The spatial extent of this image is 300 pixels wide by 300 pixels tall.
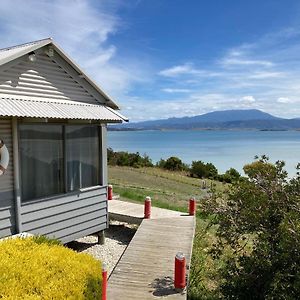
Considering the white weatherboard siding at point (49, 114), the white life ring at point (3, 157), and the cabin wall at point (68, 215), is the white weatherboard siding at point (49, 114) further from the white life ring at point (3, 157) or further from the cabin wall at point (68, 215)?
the white life ring at point (3, 157)

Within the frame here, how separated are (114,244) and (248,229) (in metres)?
5.63

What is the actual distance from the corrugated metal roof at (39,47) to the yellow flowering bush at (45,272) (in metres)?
3.93

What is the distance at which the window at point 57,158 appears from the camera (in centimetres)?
819

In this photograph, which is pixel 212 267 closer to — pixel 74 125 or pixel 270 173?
pixel 270 173

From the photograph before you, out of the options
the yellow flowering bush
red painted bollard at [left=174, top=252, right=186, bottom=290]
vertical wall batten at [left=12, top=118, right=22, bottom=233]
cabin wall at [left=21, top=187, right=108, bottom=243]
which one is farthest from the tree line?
the yellow flowering bush

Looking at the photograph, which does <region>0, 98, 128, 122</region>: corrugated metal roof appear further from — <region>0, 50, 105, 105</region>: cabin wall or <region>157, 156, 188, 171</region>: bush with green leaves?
<region>157, 156, 188, 171</region>: bush with green leaves

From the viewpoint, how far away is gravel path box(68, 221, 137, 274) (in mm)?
10117

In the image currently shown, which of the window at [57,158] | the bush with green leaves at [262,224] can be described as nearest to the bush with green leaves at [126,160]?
the window at [57,158]

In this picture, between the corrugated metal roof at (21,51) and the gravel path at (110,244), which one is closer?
the corrugated metal roof at (21,51)

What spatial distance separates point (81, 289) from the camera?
5.10 m

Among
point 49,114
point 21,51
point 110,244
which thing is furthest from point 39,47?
point 110,244

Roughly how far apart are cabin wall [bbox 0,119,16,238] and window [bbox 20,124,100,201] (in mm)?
320

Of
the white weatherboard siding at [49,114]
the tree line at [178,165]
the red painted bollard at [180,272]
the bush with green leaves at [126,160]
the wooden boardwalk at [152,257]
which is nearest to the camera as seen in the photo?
the red painted bollard at [180,272]

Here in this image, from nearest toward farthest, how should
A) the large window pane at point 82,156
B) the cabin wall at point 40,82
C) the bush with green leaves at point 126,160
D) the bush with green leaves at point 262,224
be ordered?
1. the bush with green leaves at point 262,224
2. the cabin wall at point 40,82
3. the large window pane at point 82,156
4. the bush with green leaves at point 126,160
